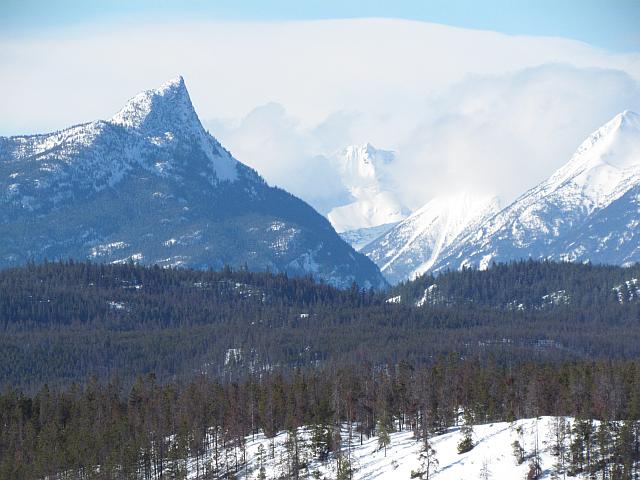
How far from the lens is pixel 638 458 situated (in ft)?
623

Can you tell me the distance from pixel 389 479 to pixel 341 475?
30.5ft

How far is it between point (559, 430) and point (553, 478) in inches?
377

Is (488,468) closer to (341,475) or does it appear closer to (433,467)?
(433,467)

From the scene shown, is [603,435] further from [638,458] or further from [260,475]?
[260,475]

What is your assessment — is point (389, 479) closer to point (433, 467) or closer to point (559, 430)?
point (433, 467)

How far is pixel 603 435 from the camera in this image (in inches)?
7416

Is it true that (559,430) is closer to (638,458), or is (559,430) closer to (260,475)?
(638,458)

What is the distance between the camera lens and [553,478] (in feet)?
616

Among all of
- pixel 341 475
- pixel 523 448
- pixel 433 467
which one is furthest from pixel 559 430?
pixel 341 475

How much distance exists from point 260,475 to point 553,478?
41.2 meters

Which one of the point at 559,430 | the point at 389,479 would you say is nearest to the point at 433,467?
the point at 389,479

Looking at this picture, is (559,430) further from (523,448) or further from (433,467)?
(433,467)

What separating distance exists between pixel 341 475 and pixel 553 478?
2884cm

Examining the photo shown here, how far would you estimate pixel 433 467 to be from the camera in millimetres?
199000
